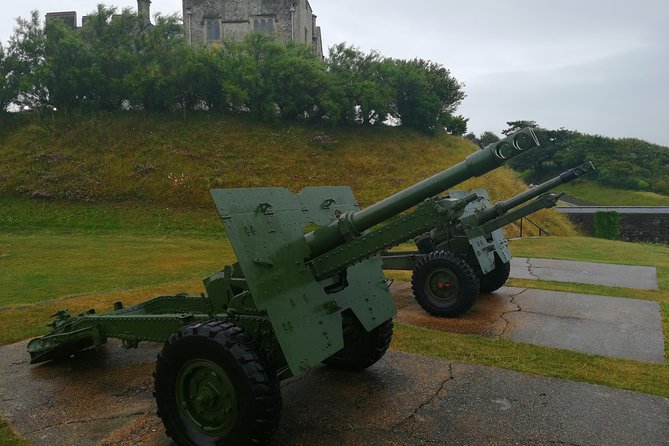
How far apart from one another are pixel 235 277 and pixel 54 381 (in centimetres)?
217

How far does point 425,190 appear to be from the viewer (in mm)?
3631

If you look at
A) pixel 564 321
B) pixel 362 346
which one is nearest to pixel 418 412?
pixel 362 346

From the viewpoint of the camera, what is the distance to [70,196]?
22.5m

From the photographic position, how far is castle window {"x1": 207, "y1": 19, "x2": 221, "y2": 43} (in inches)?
1577

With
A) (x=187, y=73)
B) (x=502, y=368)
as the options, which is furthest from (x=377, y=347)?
(x=187, y=73)

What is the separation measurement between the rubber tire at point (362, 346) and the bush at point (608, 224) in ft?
81.6

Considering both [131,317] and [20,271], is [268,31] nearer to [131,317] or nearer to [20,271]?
[20,271]

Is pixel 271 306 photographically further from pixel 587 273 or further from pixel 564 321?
pixel 587 273

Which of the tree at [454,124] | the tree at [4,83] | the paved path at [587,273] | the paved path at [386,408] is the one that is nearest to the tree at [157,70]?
the tree at [4,83]

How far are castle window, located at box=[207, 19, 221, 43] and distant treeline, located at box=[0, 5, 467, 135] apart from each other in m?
8.10

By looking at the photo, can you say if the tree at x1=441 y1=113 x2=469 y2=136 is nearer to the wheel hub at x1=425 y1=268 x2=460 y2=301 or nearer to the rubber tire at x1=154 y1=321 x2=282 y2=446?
the wheel hub at x1=425 y1=268 x2=460 y2=301

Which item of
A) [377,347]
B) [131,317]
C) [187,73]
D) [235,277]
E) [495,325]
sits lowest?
[495,325]

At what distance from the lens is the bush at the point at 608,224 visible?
84.4ft

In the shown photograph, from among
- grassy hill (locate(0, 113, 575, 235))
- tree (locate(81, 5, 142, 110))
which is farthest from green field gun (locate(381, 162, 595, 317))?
tree (locate(81, 5, 142, 110))
